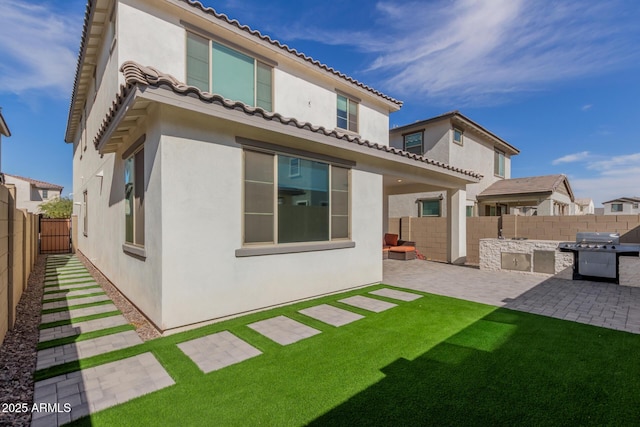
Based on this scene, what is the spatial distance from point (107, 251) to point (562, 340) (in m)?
11.2

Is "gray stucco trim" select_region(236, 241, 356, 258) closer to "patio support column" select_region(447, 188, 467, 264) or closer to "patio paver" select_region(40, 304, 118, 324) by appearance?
"patio paver" select_region(40, 304, 118, 324)

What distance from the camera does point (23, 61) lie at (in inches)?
464

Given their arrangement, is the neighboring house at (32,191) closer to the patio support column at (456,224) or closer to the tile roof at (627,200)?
the patio support column at (456,224)

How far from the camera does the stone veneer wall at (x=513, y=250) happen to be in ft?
30.8

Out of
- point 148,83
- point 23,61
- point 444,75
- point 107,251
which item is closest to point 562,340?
point 148,83

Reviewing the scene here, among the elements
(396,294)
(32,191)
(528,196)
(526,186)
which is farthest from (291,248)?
(32,191)

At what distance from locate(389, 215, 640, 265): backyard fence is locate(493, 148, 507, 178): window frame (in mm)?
10768

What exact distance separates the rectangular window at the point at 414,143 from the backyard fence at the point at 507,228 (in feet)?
19.0

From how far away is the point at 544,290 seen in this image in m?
7.86

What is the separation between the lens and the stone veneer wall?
9.38 metres

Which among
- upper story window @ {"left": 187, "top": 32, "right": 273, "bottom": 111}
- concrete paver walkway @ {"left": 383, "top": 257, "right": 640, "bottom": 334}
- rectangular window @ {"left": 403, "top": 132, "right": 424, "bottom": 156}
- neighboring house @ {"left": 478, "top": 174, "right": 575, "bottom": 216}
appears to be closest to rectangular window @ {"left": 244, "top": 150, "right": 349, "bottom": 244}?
upper story window @ {"left": 187, "top": 32, "right": 273, "bottom": 111}

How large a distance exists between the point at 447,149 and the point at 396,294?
41.1 feet

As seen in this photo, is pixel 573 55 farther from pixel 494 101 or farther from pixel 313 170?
pixel 313 170

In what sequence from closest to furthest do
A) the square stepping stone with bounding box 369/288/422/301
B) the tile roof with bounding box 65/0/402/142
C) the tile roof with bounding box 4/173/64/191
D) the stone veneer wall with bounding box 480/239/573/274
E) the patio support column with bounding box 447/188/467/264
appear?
the square stepping stone with bounding box 369/288/422/301 → the tile roof with bounding box 65/0/402/142 → the stone veneer wall with bounding box 480/239/573/274 → the patio support column with bounding box 447/188/467/264 → the tile roof with bounding box 4/173/64/191
